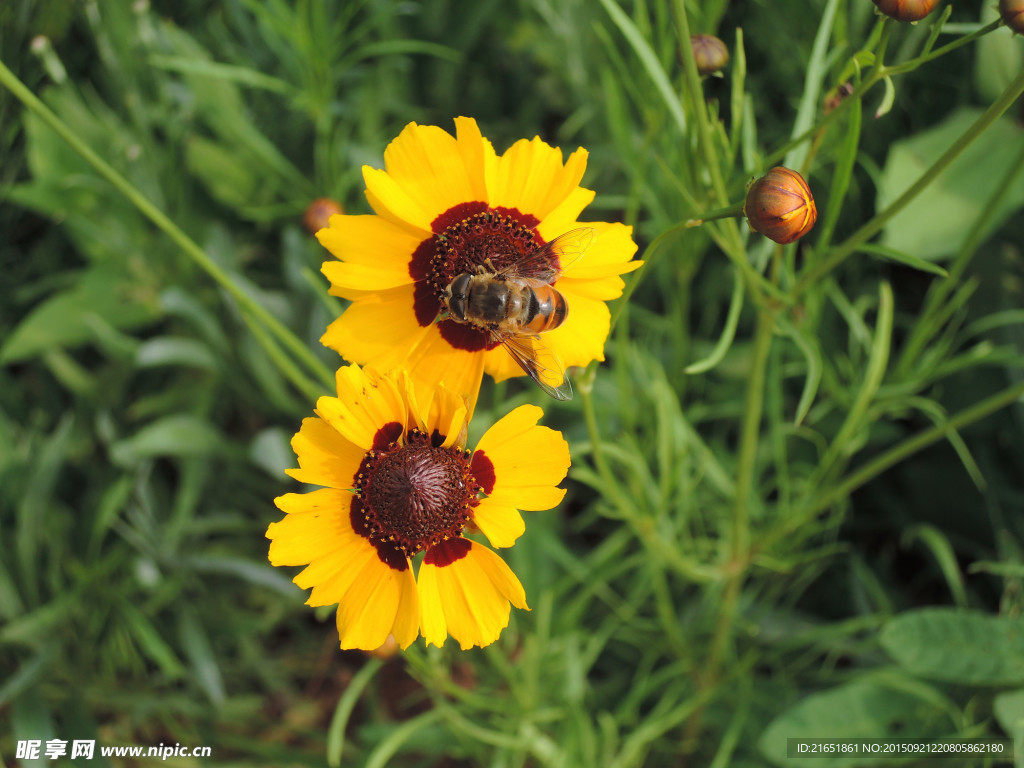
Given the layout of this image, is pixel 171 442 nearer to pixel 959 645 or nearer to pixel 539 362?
pixel 539 362

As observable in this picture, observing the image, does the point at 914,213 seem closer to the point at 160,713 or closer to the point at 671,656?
the point at 671,656

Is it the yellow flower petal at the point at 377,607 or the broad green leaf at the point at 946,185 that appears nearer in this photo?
the yellow flower petal at the point at 377,607

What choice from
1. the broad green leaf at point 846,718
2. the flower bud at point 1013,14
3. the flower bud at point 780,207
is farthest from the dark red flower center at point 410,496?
the broad green leaf at point 846,718

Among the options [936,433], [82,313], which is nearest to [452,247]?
[936,433]

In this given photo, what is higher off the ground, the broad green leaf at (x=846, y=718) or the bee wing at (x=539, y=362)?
the bee wing at (x=539, y=362)

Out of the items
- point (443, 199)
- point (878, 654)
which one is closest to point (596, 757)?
point (878, 654)

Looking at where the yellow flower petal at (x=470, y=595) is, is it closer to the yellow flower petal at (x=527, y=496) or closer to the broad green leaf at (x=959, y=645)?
the yellow flower petal at (x=527, y=496)
